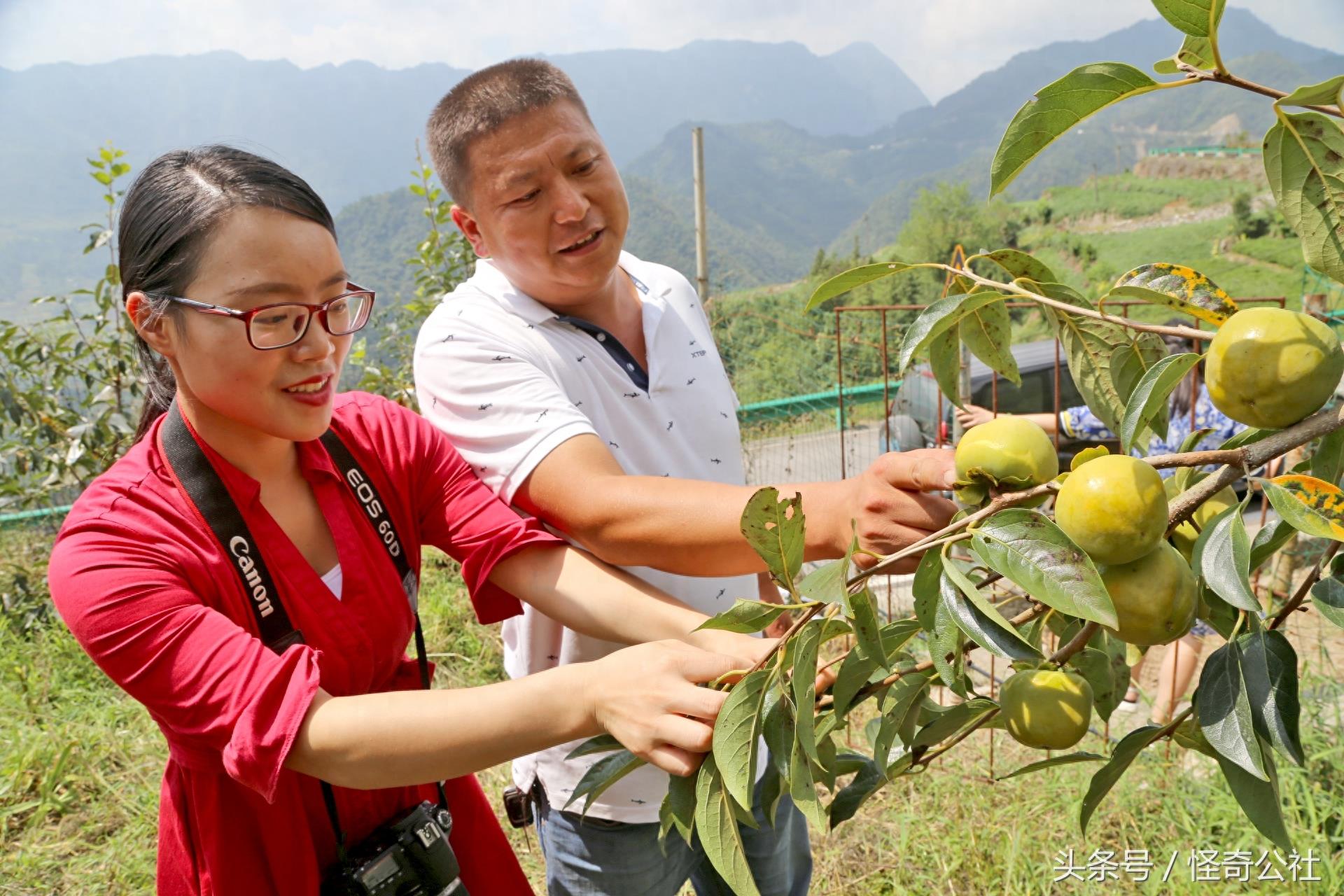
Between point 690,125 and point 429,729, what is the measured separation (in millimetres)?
70260

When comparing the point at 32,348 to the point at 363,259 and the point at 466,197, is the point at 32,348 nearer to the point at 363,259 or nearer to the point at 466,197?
the point at 466,197

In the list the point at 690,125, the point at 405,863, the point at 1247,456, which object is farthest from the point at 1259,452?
the point at 690,125

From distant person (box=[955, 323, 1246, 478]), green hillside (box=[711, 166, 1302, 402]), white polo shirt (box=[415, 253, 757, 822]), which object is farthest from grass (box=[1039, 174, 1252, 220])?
white polo shirt (box=[415, 253, 757, 822])

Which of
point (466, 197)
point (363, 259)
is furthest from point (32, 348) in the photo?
point (363, 259)

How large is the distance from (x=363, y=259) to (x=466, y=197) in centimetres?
3206

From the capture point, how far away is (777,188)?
98.8 metres

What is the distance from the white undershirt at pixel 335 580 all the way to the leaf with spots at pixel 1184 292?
88 cm

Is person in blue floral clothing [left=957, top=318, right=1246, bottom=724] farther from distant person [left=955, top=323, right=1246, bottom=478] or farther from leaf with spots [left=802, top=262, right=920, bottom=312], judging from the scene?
leaf with spots [left=802, top=262, right=920, bottom=312]

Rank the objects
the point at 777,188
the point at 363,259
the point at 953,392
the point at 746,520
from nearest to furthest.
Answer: the point at 746,520
the point at 953,392
the point at 363,259
the point at 777,188

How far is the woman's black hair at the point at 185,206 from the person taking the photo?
968 millimetres

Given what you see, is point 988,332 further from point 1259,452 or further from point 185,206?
point 185,206

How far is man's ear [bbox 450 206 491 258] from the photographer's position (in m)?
1.44

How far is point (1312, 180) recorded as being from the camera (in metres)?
0.65

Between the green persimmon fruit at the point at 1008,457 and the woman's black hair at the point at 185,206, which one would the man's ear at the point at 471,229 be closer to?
the woman's black hair at the point at 185,206
